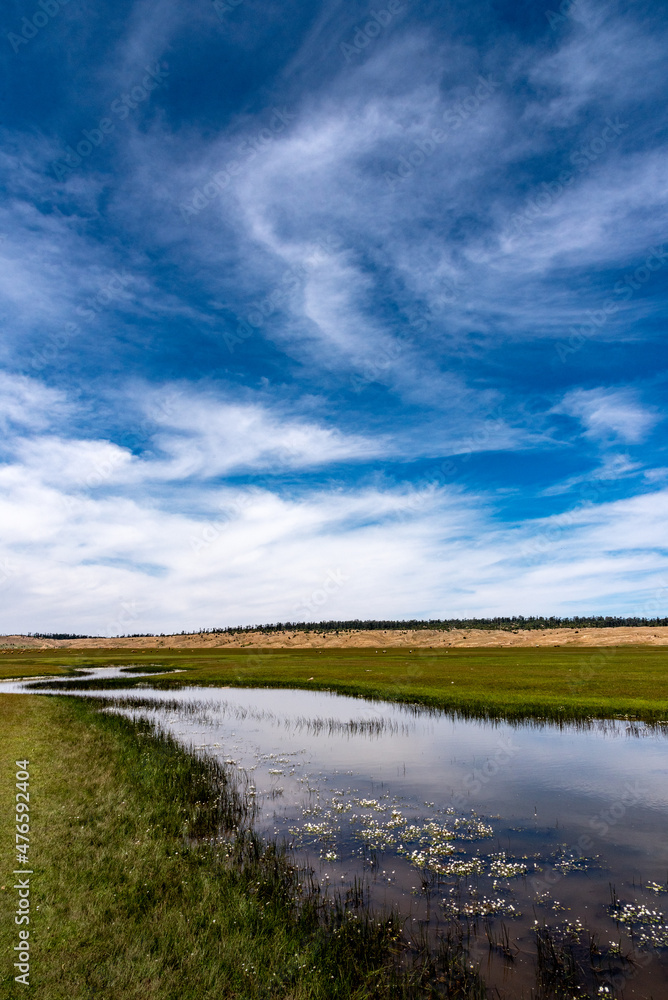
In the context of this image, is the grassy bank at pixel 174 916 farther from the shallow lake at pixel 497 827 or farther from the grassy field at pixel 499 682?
the grassy field at pixel 499 682

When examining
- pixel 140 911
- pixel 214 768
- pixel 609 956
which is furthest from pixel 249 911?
pixel 214 768

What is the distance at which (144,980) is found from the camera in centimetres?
909

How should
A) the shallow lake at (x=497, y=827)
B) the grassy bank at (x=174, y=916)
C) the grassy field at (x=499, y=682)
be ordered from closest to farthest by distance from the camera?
1. the grassy bank at (x=174, y=916)
2. the shallow lake at (x=497, y=827)
3. the grassy field at (x=499, y=682)

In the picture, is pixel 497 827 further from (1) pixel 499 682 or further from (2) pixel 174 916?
(1) pixel 499 682

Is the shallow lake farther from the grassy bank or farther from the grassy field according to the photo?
the grassy field

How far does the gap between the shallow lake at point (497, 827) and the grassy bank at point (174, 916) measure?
150 cm

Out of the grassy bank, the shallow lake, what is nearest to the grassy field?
the shallow lake

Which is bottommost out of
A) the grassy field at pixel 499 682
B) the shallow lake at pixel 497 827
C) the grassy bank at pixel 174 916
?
the grassy field at pixel 499 682

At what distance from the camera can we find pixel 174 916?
1145cm

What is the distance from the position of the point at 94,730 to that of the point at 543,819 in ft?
91.7

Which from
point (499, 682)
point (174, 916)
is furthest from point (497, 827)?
point (499, 682)

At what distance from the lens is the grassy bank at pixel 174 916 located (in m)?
9.36

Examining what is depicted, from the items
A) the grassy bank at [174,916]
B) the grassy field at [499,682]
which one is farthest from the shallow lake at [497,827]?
the grassy field at [499,682]

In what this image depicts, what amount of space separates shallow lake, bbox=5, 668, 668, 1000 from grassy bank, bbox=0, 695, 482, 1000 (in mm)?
1499
